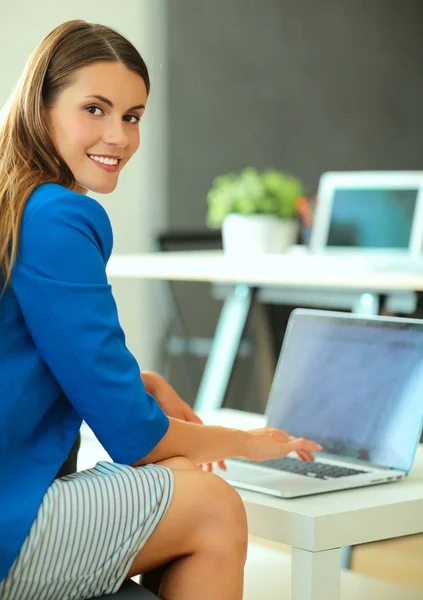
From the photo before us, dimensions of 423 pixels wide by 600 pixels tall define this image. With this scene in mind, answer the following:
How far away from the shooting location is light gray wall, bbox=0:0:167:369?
4.31 metres

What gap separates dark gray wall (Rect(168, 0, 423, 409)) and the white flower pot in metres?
Result: 1.30

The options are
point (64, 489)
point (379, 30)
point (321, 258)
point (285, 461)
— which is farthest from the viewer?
point (379, 30)

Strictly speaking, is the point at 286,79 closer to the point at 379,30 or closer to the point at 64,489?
the point at 379,30

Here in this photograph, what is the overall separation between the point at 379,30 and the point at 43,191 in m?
4.29

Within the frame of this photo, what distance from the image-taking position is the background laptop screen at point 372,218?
112 inches

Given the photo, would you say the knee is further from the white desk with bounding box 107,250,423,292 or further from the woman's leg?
the white desk with bounding box 107,250,423,292

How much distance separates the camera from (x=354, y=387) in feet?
5.64

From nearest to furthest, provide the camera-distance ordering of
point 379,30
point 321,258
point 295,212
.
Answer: point 321,258 → point 295,212 → point 379,30

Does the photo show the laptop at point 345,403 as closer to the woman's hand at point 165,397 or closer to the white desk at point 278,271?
the woman's hand at point 165,397

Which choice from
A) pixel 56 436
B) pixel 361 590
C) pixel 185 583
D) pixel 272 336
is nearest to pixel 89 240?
pixel 56 436

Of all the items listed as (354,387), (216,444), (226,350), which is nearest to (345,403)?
(354,387)

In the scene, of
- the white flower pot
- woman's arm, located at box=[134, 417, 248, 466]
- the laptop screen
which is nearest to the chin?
woman's arm, located at box=[134, 417, 248, 466]

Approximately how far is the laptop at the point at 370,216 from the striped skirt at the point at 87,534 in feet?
5.63

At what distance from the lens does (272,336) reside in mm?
4059
